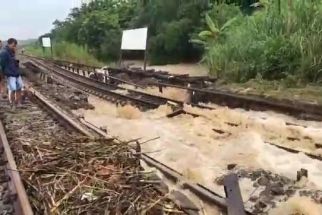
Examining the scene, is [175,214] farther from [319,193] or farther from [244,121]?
[244,121]

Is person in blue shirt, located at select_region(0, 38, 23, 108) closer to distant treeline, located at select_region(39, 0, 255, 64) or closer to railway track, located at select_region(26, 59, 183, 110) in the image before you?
railway track, located at select_region(26, 59, 183, 110)

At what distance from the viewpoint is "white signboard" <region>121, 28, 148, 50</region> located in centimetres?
2170

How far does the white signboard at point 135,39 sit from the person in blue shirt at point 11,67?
334 inches

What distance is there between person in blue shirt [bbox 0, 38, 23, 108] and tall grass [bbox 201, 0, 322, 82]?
21.4 feet

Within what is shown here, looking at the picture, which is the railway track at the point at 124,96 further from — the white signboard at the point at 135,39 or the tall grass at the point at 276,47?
the tall grass at the point at 276,47

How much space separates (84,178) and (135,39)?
1732 centimetres

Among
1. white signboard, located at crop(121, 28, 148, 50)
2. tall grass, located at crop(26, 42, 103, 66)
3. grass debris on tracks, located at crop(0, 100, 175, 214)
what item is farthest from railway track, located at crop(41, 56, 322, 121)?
tall grass, located at crop(26, 42, 103, 66)

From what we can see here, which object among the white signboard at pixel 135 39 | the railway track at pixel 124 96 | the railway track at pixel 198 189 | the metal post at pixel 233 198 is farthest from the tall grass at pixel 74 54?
the metal post at pixel 233 198

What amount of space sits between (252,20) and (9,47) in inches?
324

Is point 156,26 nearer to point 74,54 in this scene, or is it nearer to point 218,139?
point 74,54

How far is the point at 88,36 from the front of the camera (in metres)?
46.2

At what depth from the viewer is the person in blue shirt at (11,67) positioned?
12773mm

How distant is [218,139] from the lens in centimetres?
934

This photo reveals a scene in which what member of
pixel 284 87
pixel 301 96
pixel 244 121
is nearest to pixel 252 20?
pixel 284 87
